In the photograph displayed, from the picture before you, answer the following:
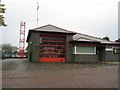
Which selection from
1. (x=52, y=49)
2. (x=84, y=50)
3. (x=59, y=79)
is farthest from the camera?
(x=84, y=50)

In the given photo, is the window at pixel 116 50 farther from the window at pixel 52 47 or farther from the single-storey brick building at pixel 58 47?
the window at pixel 52 47

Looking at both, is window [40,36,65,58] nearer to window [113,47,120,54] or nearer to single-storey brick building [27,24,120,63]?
single-storey brick building [27,24,120,63]

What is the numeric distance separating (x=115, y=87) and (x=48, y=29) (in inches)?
820

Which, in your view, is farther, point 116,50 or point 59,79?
point 116,50

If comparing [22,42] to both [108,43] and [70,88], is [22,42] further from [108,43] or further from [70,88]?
[70,88]

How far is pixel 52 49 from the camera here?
29109 mm

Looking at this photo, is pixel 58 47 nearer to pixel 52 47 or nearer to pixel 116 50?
pixel 52 47

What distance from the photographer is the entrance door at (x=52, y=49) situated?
28.8 m

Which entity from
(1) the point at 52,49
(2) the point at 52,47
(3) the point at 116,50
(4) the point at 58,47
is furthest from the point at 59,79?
(3) the point at 116,50

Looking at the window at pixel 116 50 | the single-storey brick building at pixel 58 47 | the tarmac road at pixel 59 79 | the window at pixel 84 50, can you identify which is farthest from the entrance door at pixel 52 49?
the tarmac road at pixel 59 79

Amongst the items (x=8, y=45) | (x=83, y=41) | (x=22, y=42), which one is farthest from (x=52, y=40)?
(x=8, y=45)

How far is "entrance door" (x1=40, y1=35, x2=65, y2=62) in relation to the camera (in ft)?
94.5

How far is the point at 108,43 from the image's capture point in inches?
1340

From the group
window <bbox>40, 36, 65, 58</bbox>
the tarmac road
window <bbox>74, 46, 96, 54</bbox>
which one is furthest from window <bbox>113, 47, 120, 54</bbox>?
the tarmac road
